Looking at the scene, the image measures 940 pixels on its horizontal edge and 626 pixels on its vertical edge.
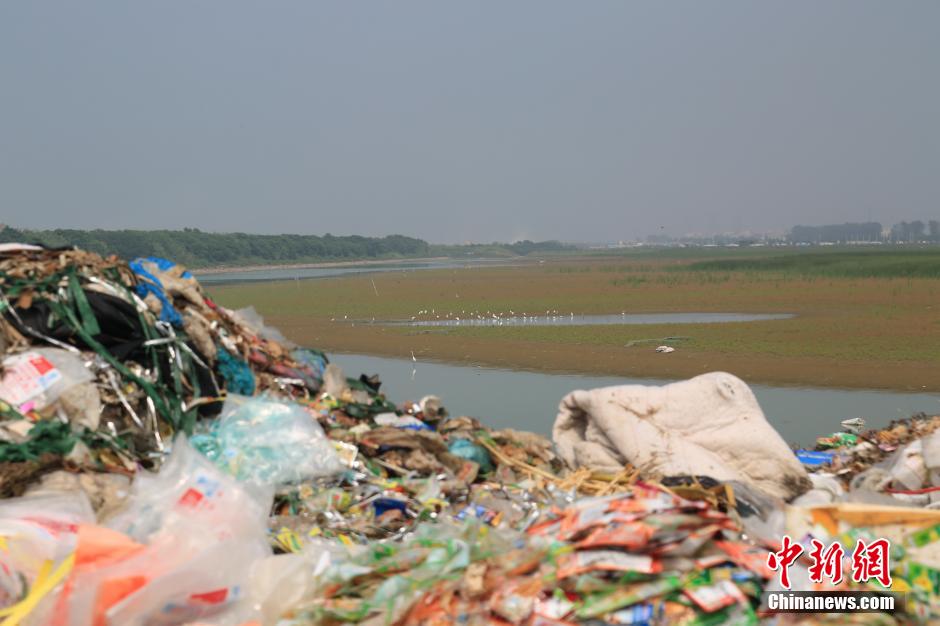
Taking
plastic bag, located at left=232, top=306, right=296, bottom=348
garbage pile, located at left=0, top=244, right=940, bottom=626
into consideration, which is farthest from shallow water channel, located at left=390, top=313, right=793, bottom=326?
garbage pile, located at left=0, top=244, right=940, bottom=626

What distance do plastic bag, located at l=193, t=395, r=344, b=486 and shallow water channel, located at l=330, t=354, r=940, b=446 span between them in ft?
12.1

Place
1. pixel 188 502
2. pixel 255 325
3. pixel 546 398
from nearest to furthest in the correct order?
pixel 188 502 < pixel 255 325 < pixel 546 398

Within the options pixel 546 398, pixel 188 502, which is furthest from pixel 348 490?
pixel 546 398

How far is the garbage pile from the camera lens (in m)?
2.66

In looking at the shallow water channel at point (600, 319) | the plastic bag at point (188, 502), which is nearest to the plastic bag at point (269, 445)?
the plastic bag at point (188, 502)

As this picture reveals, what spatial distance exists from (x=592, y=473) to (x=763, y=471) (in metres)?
0.83

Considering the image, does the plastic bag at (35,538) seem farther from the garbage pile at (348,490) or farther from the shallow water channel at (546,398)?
the shallow water channel at (546,398)

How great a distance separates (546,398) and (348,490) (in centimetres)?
563

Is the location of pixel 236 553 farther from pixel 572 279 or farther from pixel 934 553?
pixel 572 279

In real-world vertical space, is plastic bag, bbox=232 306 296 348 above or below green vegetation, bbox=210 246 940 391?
above

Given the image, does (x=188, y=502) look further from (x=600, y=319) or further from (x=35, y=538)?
(x=600, y=319)

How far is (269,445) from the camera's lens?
4.21 m

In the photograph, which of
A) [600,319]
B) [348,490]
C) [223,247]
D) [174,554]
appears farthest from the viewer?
[223,247]

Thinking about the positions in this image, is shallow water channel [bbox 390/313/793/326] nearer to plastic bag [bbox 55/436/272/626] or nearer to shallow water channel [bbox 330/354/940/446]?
shallow water channel [bbox 330/354/940/446]
